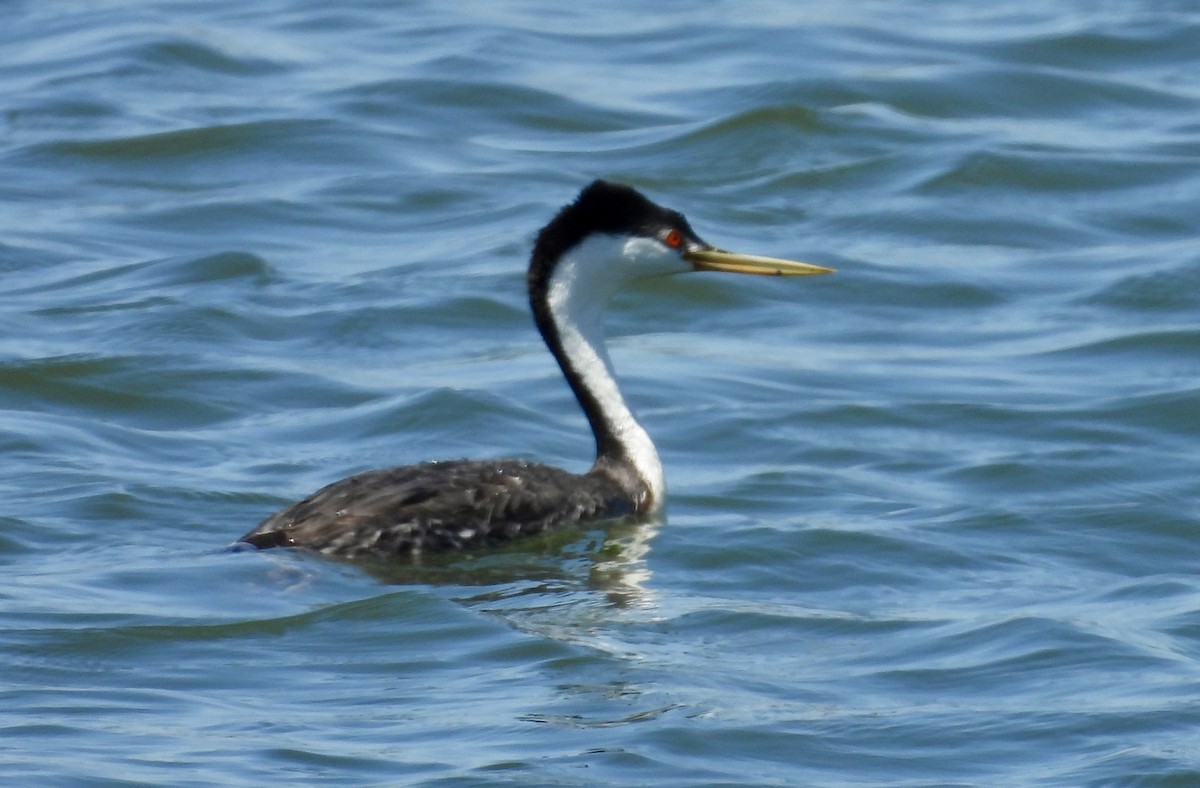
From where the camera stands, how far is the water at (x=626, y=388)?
7410 mm

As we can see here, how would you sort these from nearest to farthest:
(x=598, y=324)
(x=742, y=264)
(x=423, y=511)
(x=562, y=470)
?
(x=423, y=511), (x=562, y=470), (x=742, y=264), (x=598, y=324)

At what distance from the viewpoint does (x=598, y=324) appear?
10.4 meters

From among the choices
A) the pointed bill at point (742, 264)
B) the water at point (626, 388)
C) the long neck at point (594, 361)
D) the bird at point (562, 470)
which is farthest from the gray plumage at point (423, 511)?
the pointed bill at point (742, 264)

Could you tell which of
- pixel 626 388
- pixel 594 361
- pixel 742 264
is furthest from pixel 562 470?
pixel 626 388

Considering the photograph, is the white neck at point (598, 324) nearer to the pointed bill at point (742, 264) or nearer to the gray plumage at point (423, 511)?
the pointed bill at point (742, 264)

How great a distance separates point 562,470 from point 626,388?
94.2 inches

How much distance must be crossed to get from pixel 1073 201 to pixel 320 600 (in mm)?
8274

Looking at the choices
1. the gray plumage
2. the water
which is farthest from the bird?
the water

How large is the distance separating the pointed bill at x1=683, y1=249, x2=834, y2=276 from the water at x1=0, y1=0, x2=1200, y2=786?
958 millimetres

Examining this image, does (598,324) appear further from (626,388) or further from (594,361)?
(626,388)

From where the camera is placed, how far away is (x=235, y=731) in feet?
23.5

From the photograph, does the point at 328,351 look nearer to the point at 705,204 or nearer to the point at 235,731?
the point at 705,204

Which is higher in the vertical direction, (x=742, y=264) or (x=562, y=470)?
(x=742, y=264)

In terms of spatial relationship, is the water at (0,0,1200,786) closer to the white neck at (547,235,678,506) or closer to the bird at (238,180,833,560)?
the bird at (238,180,833,560)
